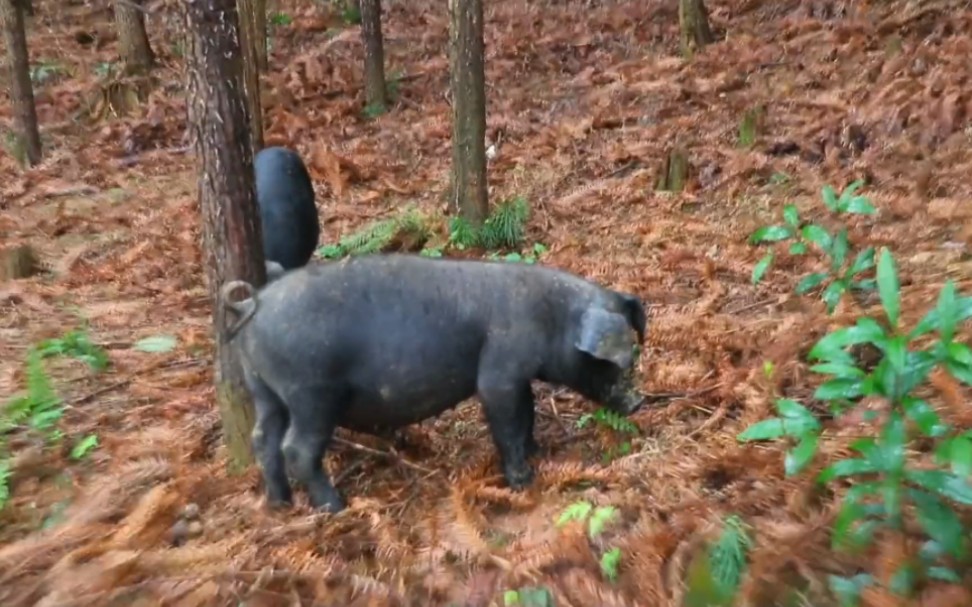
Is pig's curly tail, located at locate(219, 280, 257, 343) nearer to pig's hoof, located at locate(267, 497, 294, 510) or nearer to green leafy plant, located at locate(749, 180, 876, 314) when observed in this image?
pig's hoof, located at locate(267, 497, 294, 510)

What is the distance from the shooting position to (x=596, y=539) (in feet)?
12.0

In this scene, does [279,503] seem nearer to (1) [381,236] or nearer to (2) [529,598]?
(2) [529,598]

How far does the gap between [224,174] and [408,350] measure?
1194 mm

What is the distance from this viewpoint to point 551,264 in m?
7.43

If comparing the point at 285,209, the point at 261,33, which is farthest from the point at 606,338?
the point at 261,33

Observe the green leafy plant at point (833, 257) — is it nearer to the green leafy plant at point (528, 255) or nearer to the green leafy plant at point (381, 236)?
the green leafy plant at point (528, 255)

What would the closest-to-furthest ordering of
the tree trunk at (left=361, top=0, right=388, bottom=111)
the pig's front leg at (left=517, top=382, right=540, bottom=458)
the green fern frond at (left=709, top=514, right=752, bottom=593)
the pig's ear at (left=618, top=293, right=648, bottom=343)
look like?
the green fern frond at (left=709, top=514, right=752, bottom=593) → the pig's front leg at (left=517, top=382, right=540, bottom=458) → the pig's ear at (left=618, top=293, right=648, bottom=343) → the tree trunk at (left=361, top=0, right=388, bottom=111)

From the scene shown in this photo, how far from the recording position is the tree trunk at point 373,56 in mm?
13031

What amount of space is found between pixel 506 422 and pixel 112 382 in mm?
2854

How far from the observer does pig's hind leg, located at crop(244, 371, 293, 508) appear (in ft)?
15.3

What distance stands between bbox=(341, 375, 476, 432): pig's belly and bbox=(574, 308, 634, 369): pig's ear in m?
0.60

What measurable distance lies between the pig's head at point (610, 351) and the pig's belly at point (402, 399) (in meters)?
0.59

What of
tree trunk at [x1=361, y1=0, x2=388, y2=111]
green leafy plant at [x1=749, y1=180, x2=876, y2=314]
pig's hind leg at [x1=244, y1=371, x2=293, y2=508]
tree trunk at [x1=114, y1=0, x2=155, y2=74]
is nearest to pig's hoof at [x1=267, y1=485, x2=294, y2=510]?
pig's hind leg at [x1=244, y1=371, x2=293, y2=508]

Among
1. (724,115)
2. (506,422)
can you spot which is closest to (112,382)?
(506,422)
